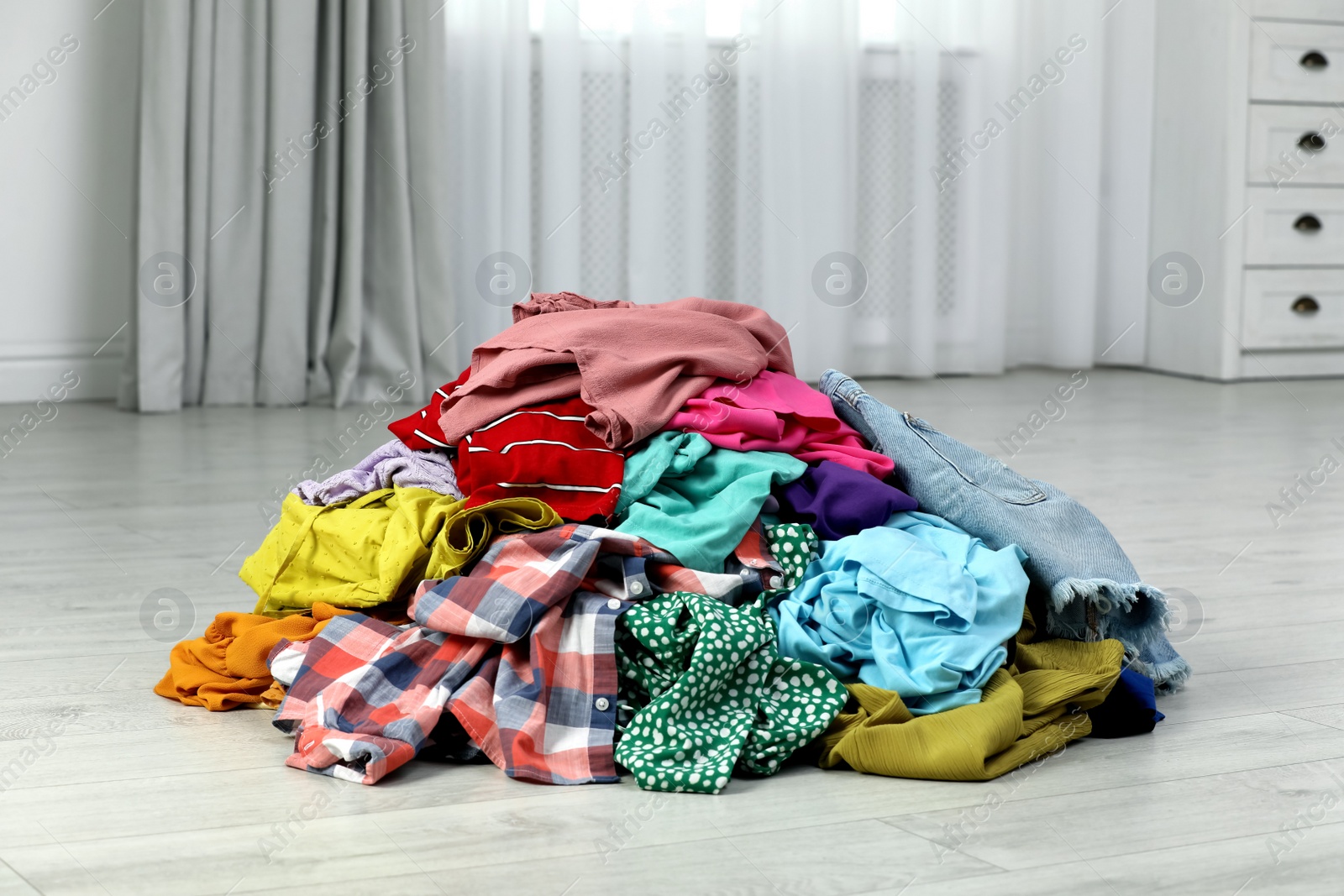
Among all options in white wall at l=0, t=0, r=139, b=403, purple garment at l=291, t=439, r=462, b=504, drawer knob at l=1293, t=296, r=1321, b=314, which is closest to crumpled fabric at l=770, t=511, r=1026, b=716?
Result: purple garment at l=291, t=439, r=462, b=504

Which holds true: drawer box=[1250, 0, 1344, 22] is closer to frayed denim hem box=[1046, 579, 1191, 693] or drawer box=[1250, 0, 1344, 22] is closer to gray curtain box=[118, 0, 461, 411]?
gray curtain box=[118, 0, 461, 411]

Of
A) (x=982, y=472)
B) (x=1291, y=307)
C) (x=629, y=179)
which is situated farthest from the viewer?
(x=1291, y=307)

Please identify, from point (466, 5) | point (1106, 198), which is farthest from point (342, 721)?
point (1106, 198)

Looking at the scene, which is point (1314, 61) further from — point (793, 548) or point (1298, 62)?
point (793, 548)

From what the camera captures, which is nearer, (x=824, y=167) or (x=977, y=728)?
(x=977, y=728)

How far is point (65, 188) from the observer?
11.0 ft

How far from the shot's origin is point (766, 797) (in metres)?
1.12

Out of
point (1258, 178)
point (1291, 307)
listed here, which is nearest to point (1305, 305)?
point (1291, 307)

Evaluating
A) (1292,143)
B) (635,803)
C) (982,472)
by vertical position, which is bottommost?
(635,803)

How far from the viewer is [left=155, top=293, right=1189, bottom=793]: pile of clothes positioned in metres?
1.19

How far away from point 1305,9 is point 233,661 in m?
3.79

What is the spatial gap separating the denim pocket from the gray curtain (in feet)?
7.13

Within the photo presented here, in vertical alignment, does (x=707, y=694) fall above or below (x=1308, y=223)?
below

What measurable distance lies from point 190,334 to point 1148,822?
2.80 m
